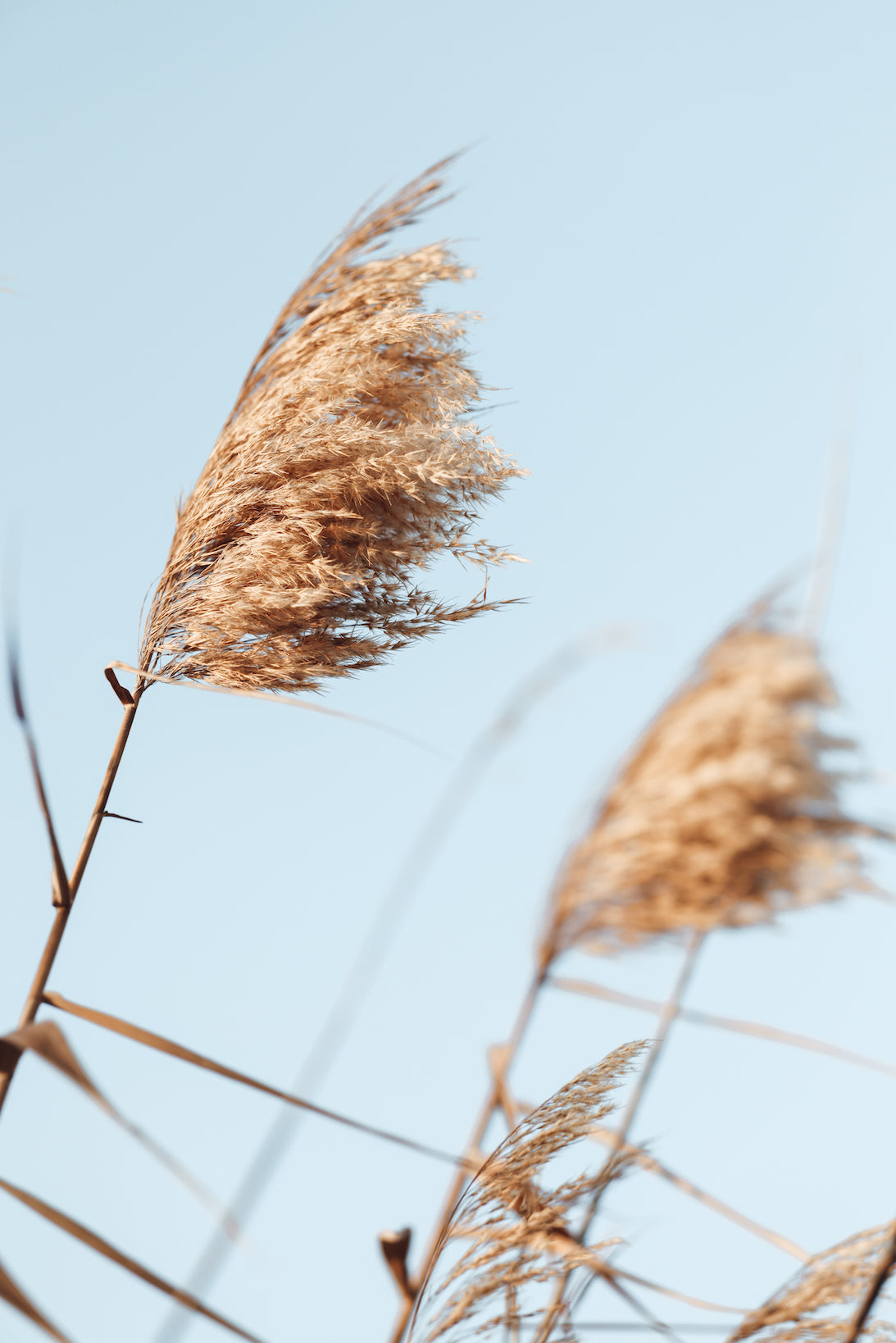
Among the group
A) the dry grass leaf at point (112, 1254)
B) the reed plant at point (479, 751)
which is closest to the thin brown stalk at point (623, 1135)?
the reed plant at point (479, 751)

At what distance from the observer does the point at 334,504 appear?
116cm

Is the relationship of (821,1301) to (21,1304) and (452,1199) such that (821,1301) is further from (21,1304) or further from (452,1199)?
(21,1304)

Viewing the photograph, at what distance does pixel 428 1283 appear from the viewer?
0.96 m

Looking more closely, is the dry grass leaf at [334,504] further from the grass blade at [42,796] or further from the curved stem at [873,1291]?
the curved stem at [873,1291]

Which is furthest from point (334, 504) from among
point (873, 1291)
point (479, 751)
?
point (873, 1291)

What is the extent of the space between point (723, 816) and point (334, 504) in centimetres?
65

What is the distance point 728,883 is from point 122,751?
2.55 feet

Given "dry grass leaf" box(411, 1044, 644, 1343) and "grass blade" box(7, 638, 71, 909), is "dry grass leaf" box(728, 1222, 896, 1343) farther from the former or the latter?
"grass blade" box(7, 638, 71, 909)

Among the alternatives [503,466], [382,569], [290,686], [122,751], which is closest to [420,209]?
[503,466]

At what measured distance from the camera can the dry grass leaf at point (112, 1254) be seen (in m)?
0.64

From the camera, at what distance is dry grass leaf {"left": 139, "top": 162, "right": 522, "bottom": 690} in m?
1.14

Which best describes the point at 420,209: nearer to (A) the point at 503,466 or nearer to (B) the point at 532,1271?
(A) the point at 503,466

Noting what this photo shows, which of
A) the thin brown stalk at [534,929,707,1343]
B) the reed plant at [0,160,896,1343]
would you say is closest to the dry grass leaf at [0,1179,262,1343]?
the reed plant at [0,160,896,1343]

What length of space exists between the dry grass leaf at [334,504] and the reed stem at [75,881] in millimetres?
109
